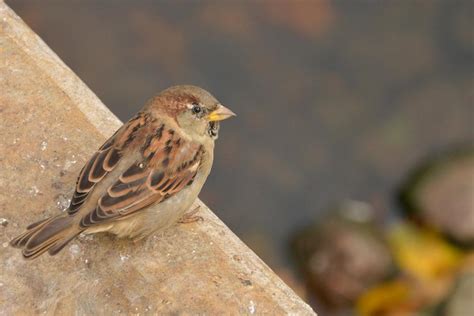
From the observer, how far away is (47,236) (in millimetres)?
4113

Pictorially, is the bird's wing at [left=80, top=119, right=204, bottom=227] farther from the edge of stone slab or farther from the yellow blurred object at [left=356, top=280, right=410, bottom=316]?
the yellow blurred object at [left=356, top=280, right=410, bottom=316]

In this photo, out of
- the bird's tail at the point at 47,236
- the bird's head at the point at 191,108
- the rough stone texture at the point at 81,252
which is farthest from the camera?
the bird's head at the point at 191,108

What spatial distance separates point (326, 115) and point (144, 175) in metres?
4.82

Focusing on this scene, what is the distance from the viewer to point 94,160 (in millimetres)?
4398

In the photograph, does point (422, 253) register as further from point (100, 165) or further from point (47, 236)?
point (47, 236)

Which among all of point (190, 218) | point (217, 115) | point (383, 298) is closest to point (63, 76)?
point (217, 115)

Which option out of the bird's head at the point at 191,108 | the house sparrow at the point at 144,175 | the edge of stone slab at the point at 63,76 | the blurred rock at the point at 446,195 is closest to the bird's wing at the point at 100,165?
the house sparrow at the point at 144,175

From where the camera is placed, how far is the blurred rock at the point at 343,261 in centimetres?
771

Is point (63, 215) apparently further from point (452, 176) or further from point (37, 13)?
point (37, 13)

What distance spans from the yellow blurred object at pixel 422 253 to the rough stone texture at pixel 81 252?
359 cm

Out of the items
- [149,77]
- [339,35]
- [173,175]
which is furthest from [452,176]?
[173,175]

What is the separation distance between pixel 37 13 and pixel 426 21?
411 cm

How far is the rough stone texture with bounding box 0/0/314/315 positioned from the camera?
14.1 feet

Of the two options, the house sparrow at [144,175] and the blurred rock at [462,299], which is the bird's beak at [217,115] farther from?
the blurred rock at [462,299]
